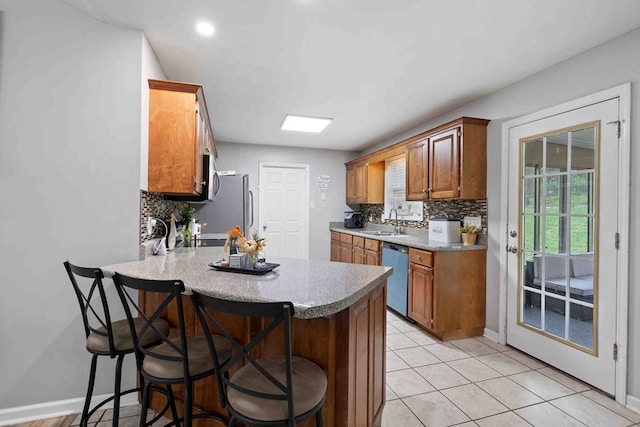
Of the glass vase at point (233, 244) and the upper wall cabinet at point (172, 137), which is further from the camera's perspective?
the upper wall cabinet at point (172, 137)

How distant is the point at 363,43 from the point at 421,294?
2.39 m

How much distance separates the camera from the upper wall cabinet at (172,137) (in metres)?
2.27

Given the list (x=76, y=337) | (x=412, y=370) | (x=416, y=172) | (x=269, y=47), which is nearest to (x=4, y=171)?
(x=76, y=337)

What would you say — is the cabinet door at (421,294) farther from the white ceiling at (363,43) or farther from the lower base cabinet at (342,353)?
the white ceiling at (363,43)

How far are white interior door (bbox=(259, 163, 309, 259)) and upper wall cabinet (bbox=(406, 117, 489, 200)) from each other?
265 centimetres

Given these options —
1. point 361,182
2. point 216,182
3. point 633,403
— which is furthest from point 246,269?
point 361,182

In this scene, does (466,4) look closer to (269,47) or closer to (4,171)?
(269,47)

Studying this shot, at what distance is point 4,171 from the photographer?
6.10 ft

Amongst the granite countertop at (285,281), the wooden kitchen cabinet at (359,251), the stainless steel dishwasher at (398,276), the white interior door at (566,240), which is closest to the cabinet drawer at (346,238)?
the wooden kitchen cabinet at (359,251)

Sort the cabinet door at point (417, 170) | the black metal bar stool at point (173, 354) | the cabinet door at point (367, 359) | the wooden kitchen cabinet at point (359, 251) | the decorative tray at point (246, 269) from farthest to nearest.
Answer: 1. the wooden kitchen cabinet at point (359, 251)
2. the cabinet door at point (417, 170)
3. the decorative tray at point (246, 269)
4. the cabinet door at point (367, 359)
5. the black metal bar stool at point (173, 354)

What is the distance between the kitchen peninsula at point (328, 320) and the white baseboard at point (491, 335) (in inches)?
71.4

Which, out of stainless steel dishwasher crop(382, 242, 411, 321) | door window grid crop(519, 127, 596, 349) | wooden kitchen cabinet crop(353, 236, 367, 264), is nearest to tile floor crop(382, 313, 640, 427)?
door window grid crop(519, 127, 596, 349)

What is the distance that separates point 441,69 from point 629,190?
1.57m

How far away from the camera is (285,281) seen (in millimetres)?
1591
